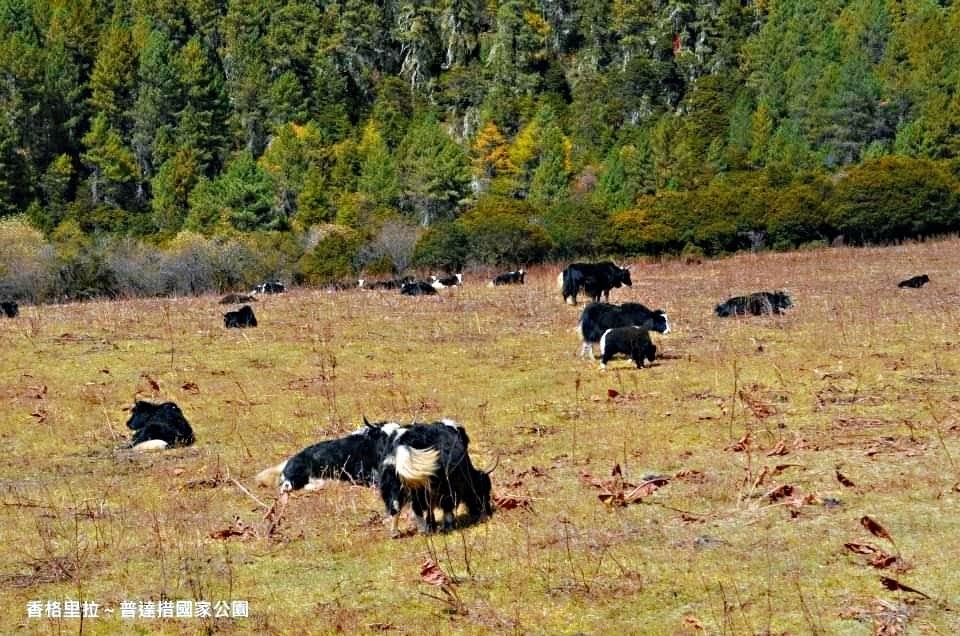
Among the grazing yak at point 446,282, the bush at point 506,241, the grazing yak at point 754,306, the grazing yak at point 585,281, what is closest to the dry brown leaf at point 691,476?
the grazing yak at point 754,306

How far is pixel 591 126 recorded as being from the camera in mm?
105125

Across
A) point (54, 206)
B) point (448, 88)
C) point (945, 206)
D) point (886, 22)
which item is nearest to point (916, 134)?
point (945, 206)

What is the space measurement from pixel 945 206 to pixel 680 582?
50.2m

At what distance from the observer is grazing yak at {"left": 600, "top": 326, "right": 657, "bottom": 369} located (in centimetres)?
1878

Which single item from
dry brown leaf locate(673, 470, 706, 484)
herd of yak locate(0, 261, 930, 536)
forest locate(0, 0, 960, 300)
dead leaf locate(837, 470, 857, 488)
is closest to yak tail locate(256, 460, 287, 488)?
herd of yak locate(0, 261, 930, 536)

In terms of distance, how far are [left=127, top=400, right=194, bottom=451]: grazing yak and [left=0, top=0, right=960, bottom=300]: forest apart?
3344 cm

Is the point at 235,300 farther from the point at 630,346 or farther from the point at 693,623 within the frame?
the point at 693,623

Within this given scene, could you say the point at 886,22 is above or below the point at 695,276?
above

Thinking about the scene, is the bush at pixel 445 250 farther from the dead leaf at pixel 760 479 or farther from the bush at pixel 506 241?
the dead leaf at pixel 760 479

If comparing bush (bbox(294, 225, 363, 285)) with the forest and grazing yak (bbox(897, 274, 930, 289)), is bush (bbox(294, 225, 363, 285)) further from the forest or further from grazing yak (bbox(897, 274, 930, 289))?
grazing yak (bbox(897, 274, 930, 289))

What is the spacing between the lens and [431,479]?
9859 millimetres

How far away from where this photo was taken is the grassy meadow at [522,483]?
8000 millimetres

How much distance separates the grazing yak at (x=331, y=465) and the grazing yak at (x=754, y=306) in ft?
45.1

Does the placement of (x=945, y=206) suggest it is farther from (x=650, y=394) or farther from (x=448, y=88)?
(x=448, y=88)
